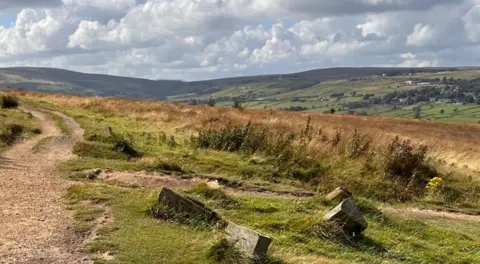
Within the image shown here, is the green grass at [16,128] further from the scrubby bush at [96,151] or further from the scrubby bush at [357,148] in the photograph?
the scrubby bush at [357,148]

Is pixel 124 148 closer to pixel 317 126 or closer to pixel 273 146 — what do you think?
pixel 273 146

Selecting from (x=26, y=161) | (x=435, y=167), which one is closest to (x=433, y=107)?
(x=435, y=167)

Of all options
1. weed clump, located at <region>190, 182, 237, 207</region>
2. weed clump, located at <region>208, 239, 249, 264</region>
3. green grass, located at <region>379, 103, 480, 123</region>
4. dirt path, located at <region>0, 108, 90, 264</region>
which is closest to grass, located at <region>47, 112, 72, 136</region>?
dirt path, located at <region>0, 108, 90, 264</region>

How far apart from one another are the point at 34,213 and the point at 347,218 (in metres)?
6.28

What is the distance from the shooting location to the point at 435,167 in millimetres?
22578

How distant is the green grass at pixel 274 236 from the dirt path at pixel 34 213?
508mm

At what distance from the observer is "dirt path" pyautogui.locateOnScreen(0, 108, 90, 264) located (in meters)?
8.81

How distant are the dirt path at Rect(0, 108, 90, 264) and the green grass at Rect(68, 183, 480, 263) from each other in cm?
51

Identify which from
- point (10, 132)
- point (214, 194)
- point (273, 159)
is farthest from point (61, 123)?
point (214, 194)

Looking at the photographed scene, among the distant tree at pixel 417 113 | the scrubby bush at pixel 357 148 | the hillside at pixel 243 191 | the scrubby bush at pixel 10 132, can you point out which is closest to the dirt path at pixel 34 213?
the hillside at pixel 243 191

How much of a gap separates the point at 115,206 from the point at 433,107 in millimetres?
145785

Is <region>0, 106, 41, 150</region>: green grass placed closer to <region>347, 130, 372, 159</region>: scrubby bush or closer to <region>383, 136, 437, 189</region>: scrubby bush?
<region>347, 130, 372, 159</region>: scrubby bush

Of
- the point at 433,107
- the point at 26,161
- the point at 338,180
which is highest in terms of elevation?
the point at 26,161

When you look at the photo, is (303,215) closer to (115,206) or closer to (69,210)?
(115,206)
